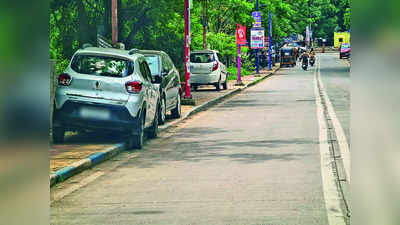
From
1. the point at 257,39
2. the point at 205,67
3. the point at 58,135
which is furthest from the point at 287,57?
the point at 58,135

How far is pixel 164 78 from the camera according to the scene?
1812 centimetres

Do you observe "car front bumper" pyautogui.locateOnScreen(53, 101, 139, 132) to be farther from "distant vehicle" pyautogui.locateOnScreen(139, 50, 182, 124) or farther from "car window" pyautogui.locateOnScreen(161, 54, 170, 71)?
"car window" pyautogui.locateOnScreen(161, 54, 170, 71)

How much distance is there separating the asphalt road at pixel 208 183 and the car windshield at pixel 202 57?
679 inches

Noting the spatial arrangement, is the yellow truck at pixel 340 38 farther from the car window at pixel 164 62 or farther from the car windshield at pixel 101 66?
the car windshield at pixel 101 66

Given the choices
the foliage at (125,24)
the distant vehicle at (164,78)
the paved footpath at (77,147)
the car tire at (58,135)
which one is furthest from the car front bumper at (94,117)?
the foliage at (125,24)

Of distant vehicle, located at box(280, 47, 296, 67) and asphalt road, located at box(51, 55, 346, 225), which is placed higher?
distant vehicle, located at box(280, 47, 296, 67)

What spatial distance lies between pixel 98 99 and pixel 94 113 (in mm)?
262

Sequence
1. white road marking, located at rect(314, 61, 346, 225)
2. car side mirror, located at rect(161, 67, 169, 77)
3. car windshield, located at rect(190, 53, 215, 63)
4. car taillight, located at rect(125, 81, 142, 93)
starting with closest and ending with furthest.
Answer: white road marking, located at rect(314, 61, 346, 225)
car taillight, located at rect(125, 81, 142, 93)
car side mirror, located at rect(161, 67, 169, 77)
car windshield, located at rect(190, 53, 215, 63)

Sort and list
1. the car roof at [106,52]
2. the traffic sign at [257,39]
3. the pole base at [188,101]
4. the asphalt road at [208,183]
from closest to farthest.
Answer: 1. the asphalt road at [208,183]
2. the car roof at [106,52]
3. the pole base at [188,101]
4. the traffic sign at [257,39]

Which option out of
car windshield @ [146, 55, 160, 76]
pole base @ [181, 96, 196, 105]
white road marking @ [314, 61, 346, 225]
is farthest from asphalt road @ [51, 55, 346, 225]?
pole base @ [181, 96, 196, 105]

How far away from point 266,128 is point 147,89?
164 inches

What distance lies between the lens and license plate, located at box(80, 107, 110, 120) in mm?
13305

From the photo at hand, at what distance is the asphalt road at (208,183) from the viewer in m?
7.20
